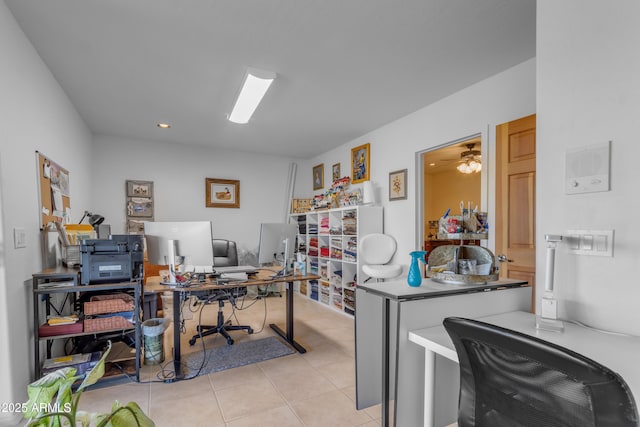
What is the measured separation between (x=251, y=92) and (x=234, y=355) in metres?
2.47

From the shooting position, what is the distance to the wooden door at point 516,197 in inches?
93.5

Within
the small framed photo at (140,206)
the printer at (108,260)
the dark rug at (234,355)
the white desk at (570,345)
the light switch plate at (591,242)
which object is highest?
the small framed photo at (140,206)

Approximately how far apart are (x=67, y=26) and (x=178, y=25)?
744mm

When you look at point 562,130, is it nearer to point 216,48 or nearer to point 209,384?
point 216,48

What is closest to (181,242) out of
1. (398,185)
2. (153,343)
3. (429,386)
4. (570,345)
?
(153,343)

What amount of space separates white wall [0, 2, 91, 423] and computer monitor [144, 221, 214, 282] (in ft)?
2.51

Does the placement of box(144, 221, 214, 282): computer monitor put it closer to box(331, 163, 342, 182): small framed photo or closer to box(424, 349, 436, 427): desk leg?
box(424, 349, 436, 427): desk leg

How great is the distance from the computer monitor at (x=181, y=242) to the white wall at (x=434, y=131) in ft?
7.35

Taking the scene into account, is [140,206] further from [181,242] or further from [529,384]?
[529,384]

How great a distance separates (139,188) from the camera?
4.75 m

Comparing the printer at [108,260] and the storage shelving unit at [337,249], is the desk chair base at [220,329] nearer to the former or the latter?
the printer at [108,260]

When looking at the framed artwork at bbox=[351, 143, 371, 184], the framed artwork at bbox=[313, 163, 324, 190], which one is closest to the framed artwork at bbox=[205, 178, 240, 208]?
the framed artwork at bbox=[313, 163, 324, 190]

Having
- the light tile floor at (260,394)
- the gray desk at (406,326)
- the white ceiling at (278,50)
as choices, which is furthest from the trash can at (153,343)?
the white ceiling at (278,50)

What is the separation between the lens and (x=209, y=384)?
92.8 inches
